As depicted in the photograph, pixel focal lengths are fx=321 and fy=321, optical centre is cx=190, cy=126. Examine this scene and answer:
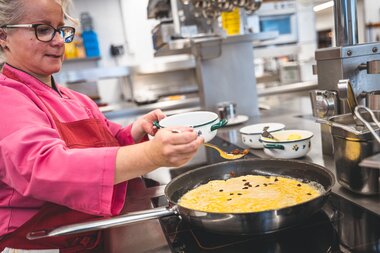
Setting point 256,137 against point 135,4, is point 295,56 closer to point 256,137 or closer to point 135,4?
point 135,4

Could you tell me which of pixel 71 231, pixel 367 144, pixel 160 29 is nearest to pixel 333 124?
pixel 367 144

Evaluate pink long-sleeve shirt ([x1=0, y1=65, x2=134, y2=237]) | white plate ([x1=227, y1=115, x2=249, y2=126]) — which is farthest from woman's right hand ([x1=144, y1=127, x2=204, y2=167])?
white plate ([x1=227, y1=115, x2=249, y2=126])

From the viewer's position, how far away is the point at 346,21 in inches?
44.4

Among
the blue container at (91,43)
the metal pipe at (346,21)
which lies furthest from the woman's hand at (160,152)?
the blue container at (91,43)

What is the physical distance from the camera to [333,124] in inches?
33.1

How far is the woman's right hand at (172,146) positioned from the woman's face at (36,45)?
51cm

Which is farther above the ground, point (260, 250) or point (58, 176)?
point (58, 176)

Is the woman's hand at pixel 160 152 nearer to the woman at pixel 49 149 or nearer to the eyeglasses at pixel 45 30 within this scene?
the woman at pixel 49 149

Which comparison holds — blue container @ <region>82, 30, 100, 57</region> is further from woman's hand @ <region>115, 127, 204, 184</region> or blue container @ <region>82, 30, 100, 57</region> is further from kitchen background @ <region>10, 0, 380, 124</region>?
woman's hand @ <region>115, 127, 204, 184</region>

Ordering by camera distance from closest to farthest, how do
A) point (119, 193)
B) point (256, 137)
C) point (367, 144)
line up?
point (367, 144), point (119, 193), point (256, 137)

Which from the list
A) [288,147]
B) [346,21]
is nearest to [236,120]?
[288,147]

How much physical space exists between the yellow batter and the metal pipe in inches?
21.9

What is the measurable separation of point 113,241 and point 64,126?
1.29 feet

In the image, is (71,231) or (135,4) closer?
(71,231)
